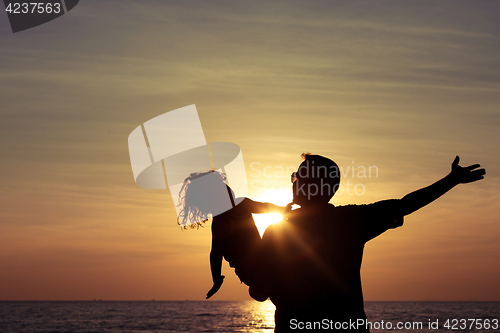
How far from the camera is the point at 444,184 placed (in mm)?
2002

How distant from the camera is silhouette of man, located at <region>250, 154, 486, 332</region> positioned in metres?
2.15

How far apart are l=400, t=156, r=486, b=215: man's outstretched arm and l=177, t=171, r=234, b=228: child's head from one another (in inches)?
63.3

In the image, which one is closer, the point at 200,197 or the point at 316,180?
the point at 316,180

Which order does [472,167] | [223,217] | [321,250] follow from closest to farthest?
[472,167] < [321,250] < [223,217]

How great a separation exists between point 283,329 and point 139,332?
68.5 meters

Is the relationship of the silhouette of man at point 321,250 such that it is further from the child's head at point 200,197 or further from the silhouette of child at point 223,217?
the child's head at point 200,197

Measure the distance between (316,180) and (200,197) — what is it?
4.56 ft

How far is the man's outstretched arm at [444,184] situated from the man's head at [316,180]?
392 millimetres

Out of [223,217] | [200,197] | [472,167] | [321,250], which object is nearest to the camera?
[472,167]

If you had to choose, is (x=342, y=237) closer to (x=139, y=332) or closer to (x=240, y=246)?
(x=240, y=246)

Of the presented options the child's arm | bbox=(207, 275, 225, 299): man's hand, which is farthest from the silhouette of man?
bbox=(207, 275, 225, 299): man's hand

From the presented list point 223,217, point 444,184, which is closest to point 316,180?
point 444,184

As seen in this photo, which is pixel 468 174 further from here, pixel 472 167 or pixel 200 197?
pixel 200 197

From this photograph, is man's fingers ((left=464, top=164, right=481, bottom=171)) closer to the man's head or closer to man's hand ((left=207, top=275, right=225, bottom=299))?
the man's head
